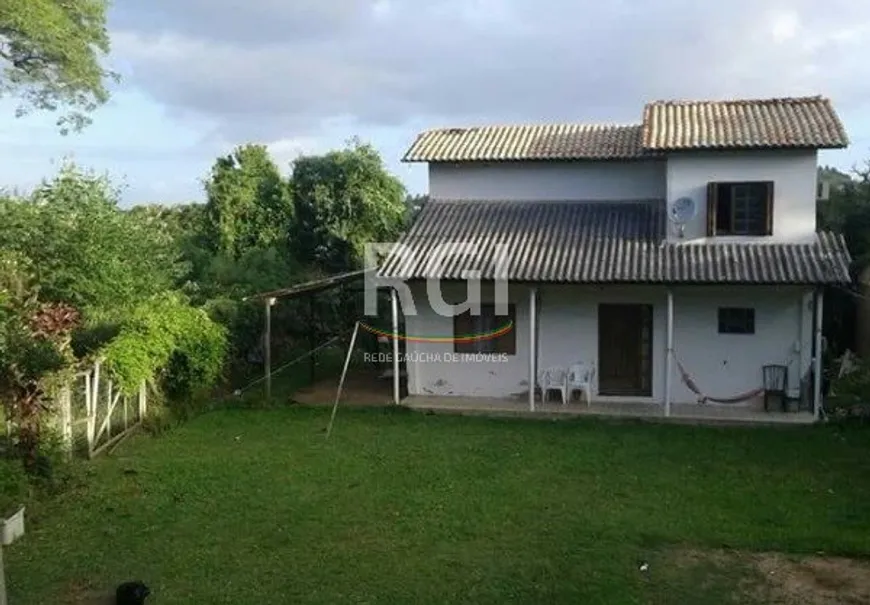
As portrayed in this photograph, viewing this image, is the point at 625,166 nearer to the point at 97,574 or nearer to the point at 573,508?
the point at 573,508

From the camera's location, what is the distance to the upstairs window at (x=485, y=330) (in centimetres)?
1703

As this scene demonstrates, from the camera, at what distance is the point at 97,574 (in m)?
8.24

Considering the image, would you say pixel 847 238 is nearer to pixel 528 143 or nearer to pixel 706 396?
pixel 706 396

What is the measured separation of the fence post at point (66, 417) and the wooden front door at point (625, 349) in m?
9.93

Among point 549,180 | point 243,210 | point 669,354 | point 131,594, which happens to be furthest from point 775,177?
point 243,210

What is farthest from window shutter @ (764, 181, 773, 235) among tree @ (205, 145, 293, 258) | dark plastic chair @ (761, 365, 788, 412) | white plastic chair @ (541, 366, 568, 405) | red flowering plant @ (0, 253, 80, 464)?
tree @ (205, 145, 293, 258)

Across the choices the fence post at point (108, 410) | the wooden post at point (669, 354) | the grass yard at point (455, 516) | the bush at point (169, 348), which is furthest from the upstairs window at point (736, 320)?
the fence post at point (108, 410)

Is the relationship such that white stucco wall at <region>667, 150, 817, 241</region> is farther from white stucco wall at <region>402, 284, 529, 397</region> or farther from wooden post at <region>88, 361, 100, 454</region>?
wooden post at <region>88, 361, 100, 454</region>

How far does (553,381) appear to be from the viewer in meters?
16.8

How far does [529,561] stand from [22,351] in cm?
711

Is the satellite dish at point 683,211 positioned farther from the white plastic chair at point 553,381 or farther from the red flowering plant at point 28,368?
the red flowering plant at point 28,368

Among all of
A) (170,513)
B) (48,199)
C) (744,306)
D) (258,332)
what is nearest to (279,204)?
(258,332)

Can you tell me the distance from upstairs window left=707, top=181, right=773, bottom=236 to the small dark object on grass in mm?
12681

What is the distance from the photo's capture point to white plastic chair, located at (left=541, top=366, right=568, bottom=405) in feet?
54.5
